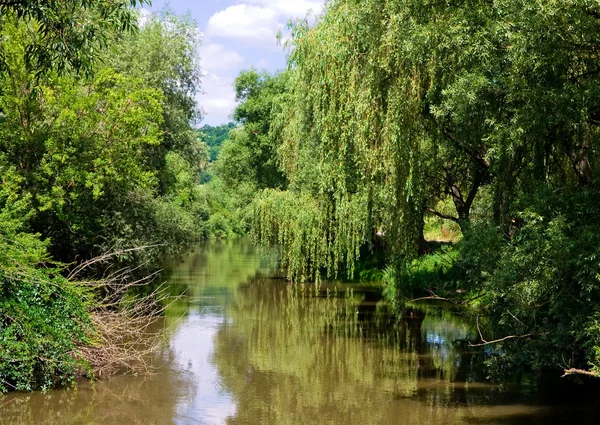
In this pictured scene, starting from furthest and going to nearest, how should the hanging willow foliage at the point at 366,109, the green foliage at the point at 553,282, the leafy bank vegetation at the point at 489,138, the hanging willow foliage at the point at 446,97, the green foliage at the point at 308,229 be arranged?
the green foliage at the point at 308,229 → the hanging willow foliage at the point at 366,109 → the hanging willow foliage at the point at 446,97 → the leafy bank vegetation at the point at 489,138 → the green foliage at the point at 553,282

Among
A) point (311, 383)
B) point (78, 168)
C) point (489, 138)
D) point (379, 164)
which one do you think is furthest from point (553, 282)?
point (78, 168)

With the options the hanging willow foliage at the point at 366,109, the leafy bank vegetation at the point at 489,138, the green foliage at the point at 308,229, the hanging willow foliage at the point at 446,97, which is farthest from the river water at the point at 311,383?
the hanging willow foliage at the point at 366,109

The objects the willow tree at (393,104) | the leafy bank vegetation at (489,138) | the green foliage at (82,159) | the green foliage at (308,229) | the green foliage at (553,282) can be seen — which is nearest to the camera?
the green foliage at (553,282)

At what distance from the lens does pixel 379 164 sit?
1411 cm

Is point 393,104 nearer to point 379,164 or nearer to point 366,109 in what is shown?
point 366,109

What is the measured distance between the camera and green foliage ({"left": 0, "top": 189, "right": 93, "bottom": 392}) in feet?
35.5

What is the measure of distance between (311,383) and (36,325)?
4964 mm

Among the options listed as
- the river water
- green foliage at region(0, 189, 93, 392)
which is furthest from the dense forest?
the river water

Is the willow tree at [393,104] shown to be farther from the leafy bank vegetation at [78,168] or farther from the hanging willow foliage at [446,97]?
the leafy bank vegetation at [78,168]

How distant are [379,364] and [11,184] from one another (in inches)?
375

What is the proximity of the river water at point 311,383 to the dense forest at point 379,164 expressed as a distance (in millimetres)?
691

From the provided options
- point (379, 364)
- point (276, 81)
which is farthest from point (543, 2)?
point (276, 81)

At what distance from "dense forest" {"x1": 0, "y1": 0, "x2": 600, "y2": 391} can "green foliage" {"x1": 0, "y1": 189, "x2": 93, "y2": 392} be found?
0.11 feet

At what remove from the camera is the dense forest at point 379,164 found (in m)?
9.33
